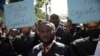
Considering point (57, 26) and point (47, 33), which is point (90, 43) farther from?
point (57, 26)

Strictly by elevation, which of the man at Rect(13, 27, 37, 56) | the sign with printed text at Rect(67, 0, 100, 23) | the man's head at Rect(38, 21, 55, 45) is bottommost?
the man at Rect(13, 27, 37, 56)

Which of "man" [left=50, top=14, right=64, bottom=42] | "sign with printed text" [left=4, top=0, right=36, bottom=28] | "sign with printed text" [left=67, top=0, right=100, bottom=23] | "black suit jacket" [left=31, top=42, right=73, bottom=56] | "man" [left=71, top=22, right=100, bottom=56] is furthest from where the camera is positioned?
"man" [left=50, top=14, right=64, bottom=42]

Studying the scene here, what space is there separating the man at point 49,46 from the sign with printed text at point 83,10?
1.85 feet

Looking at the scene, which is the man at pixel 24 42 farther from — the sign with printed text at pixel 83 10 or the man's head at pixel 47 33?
the man's head at pixel 47 33

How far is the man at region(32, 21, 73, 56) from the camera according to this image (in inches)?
201

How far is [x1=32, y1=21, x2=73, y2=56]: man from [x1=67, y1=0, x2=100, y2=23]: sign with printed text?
564 millimetres

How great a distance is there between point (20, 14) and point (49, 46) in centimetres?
199

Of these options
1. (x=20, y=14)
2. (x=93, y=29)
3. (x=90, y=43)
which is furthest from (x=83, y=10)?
(x=20, y=14)

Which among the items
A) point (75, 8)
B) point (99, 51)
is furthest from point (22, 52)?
point (99, 51)

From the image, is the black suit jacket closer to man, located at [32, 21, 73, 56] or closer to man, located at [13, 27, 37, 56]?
man, located at [32, 21, 73, 56]

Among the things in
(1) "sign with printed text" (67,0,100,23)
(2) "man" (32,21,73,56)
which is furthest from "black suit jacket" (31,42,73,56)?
(1) "sign with printed text" (67,0,100,23)

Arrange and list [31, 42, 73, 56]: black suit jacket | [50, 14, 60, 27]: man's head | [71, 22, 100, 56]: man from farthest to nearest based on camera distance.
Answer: [50, 14, 60, 27]: man's head < [71, 22, 100, 56]: man < [31, 42, 73, 56]: black suit jacket

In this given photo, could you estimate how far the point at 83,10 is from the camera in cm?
559

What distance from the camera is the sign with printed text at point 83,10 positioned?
5.48 m
